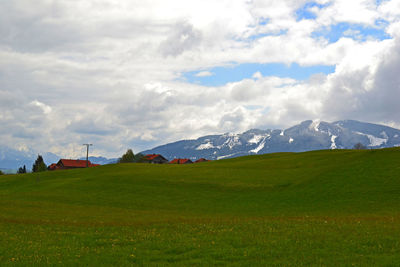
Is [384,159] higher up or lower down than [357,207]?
higher up

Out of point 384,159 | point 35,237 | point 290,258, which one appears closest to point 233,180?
point 384,159

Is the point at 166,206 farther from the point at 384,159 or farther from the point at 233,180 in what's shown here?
the point at 384,159

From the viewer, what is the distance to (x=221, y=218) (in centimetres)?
4525

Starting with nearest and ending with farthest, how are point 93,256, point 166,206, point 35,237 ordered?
point 93,256, point 35,237, point 166,206

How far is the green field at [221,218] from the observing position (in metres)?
21.4

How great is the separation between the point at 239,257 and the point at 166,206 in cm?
4417

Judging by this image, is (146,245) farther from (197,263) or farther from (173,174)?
(173,174)

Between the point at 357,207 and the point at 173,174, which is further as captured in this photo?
the point at 173,174

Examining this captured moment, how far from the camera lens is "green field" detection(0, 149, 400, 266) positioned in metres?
21.4

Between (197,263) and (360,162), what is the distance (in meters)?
67.8

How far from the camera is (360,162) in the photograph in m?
79.4

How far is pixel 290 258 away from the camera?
20375 millimetres

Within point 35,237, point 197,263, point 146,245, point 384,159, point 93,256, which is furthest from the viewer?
point 384,159

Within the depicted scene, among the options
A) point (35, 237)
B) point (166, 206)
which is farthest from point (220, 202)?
point (35, 237)
